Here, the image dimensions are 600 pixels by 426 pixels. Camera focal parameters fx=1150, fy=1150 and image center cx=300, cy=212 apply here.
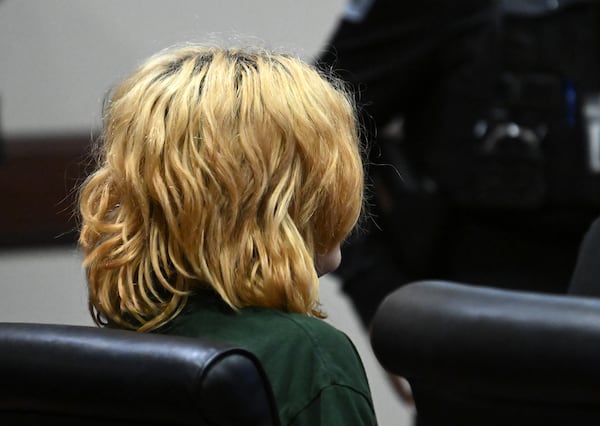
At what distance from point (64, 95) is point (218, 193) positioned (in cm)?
193

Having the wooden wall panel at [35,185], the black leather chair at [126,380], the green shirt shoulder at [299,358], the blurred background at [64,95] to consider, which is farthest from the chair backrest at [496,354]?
the wooden wall panel at [35,185]

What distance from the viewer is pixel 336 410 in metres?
0.88

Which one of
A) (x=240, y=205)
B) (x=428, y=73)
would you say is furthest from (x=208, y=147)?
(x=428, y=73)

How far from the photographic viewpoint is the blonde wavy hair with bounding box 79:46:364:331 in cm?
92

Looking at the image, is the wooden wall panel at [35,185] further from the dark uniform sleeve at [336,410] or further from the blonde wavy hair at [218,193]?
the dark uniform sleeve at [336,410]

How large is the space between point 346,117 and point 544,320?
271 millimetres

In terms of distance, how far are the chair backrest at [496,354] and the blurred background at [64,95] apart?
1.74 m

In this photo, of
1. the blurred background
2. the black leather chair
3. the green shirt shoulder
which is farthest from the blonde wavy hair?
the blurred background

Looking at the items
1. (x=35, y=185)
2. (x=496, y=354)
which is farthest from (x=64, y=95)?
(x=496, y=354)

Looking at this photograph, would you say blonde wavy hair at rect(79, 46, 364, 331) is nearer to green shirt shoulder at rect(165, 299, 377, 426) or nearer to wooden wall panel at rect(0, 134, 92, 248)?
green shirt shoulder at rect(165, 299, 377, 426)

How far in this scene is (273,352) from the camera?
87 cm

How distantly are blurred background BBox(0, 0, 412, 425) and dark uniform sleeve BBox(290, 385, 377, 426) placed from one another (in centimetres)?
179

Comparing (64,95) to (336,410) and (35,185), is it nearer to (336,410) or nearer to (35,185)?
(35,185)

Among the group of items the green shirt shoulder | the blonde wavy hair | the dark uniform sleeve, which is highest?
the blonde wavy hair
